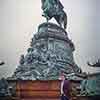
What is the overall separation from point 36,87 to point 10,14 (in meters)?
1.50

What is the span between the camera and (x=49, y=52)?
22.5ft

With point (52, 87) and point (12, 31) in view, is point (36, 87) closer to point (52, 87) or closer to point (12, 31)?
point (52, 87)

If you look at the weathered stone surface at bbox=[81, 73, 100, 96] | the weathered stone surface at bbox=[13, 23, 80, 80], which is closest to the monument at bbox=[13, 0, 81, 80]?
the weathered stone surface at bbox=[13, 23, 80, 80]

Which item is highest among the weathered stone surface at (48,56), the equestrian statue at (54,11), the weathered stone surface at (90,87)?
the equestrian statue at (54,11)

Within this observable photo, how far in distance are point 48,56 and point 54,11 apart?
903 mm

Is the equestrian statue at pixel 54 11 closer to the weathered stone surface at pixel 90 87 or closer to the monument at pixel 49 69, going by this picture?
the monument at pixel 49 69

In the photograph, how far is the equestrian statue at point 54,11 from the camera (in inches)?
273

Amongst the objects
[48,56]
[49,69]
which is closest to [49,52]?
[48,56]

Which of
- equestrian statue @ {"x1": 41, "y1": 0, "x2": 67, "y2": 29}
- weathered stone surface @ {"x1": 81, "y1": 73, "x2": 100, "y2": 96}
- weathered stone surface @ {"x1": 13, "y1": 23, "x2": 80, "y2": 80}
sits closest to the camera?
weathered stone surface @ {"x1": 81, "y1": 73, "x2": 100, "y2": 96}

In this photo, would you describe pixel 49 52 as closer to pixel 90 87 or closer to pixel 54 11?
pixel 54 11

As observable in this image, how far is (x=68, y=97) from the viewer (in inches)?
208

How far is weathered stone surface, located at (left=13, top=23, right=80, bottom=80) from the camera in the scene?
6520 millimetres

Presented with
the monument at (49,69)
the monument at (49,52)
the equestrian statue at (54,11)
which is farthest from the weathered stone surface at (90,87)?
the equestrian statue at (54,11)

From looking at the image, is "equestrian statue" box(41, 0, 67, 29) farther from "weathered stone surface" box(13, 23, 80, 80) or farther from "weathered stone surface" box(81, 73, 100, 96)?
"weathered stone surface" box(81, 73, 100, 96)
